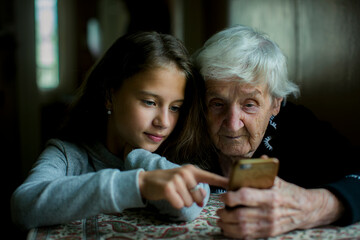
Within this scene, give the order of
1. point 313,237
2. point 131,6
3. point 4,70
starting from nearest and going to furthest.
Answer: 1. point 313,237
2. point 4,70
3. point 131,6

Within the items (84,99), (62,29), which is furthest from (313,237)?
(62,29)

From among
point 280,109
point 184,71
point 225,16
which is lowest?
point 280,109

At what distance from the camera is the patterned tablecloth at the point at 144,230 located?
952 millimetres

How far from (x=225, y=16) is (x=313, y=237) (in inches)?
110

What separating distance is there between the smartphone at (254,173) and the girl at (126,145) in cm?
6

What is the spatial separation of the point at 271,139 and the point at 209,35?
8.23 ft

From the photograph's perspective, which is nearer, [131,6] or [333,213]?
[333,213]

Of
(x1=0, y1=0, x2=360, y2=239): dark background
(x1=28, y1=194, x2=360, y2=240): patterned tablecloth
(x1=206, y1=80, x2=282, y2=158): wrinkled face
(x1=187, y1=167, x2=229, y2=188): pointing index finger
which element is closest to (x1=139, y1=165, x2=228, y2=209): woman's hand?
(x1=187, y1=167, x2=229, y2=188): pointing index finger

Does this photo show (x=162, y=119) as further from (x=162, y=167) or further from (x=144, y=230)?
(x=144, y=230)

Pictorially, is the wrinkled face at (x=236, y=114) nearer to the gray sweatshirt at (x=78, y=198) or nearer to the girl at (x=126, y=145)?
the girl at (x=126, y=145)

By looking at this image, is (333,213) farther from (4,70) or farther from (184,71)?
(4,70)

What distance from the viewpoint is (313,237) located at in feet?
3.12

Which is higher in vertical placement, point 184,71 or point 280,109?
point 184,71

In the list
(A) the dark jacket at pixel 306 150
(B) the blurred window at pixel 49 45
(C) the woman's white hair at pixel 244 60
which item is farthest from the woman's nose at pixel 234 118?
(B) the blurred window at pixel 49 45
